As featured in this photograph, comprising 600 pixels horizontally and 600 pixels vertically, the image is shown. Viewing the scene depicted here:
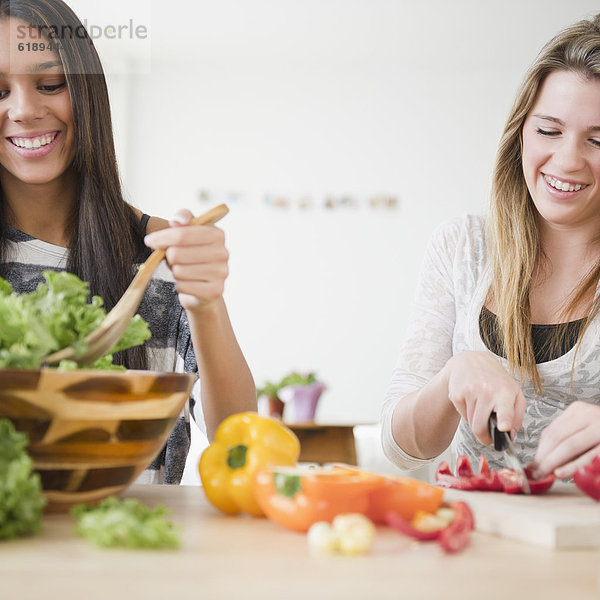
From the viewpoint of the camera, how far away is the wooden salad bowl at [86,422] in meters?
0.73

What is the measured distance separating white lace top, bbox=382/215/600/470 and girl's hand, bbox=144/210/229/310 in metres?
0.56

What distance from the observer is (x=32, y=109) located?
142cm

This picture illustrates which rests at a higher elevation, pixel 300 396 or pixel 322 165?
pixel 322 165

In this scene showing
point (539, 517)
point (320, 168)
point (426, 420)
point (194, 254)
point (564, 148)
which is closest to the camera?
point (539, 517)

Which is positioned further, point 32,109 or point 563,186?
point 563,186

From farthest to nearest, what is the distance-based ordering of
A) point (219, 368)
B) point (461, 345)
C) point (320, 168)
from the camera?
point (320, 168) → point (461, 345) → point (219, 368)

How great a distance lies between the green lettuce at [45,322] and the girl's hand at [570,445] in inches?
24.9

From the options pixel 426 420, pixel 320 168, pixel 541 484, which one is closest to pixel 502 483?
pixel 541 484

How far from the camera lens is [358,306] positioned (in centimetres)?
604

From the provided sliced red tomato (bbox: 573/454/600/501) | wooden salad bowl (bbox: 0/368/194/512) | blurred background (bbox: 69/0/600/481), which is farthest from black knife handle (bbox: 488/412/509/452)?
blurred background (bbox: 69/0/600/481)

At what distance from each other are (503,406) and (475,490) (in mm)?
131

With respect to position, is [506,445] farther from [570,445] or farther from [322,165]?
[322,165]

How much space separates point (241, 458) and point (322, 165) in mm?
5367

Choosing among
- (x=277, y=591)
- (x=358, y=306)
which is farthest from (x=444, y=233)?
(x=358, y=306)
